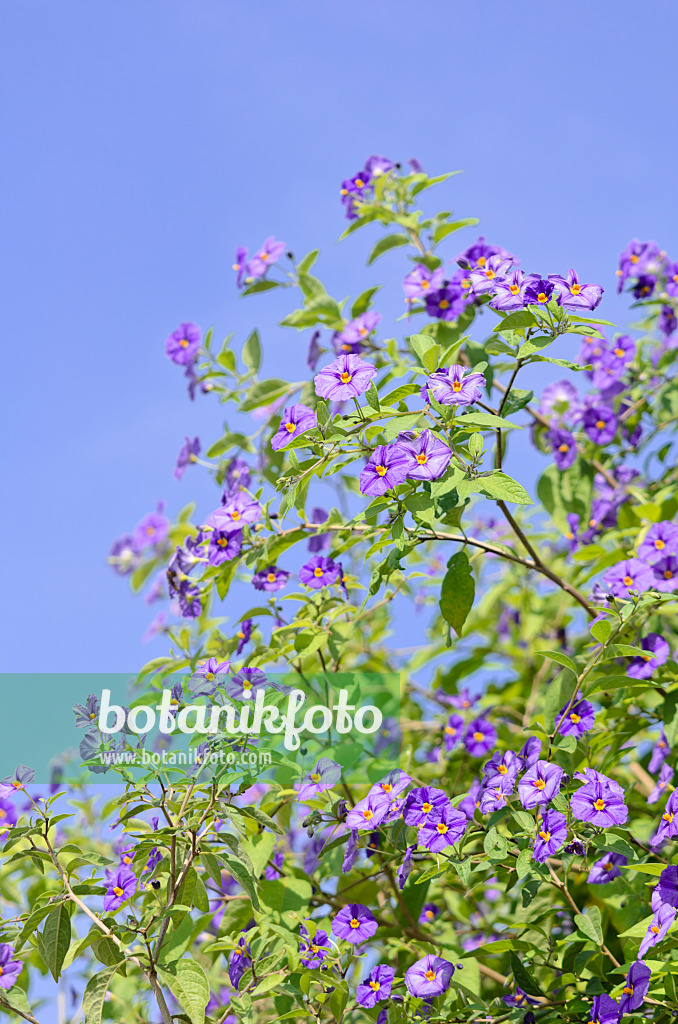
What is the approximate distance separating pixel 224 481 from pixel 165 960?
57.0 inches

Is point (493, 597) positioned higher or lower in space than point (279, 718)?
higher

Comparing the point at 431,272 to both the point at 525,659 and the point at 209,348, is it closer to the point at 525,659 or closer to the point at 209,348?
the point at 209,348

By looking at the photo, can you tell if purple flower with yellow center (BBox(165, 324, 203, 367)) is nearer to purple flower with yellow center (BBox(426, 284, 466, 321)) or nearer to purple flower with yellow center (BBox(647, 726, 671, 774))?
purple flower with yellow center (BBox(426, 284, 466, 321))

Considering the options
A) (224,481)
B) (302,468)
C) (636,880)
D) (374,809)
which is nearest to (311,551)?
(224,481)

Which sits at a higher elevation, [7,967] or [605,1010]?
[7,967]

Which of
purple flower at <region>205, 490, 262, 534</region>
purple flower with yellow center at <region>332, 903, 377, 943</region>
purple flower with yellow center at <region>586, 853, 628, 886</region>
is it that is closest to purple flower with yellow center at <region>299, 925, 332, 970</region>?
purple flower with yellow center at <region>332, 903, 377, 943</region>

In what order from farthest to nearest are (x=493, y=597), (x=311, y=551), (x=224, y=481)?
(x=493, y=597) < (x=224, y=481) < (x=311, y=551)

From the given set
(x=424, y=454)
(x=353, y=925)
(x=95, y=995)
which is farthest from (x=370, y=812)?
(x=424, y=454)

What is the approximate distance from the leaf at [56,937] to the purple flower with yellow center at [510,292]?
1.23 metres

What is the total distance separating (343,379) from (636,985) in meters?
1.08

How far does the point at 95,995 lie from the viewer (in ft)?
4.70

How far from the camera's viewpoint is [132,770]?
5.40 ft

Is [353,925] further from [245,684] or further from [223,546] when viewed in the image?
[223,546]

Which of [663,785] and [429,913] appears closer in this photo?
[663,785]
